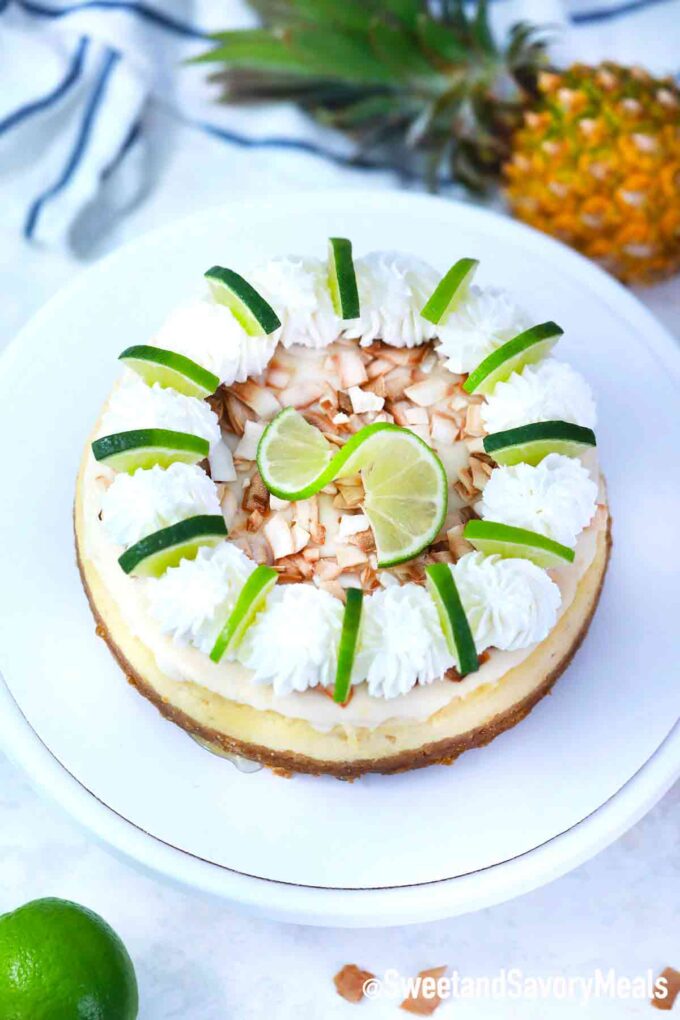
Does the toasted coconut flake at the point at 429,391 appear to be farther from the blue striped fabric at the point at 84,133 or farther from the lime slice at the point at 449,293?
the blue striped fabric at the point at 84,133

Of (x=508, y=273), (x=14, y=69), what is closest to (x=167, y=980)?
(x=508, y=273)

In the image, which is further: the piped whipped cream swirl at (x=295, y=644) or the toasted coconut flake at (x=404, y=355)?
the toasted coconut flake at (x=404, y=355)

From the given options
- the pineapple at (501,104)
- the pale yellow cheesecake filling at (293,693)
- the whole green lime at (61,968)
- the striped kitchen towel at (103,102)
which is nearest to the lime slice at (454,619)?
the pale yellow cheesecake filling at (293,693)

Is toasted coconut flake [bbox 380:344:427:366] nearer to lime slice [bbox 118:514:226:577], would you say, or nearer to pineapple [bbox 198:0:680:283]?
lime slice [bbox 118:514:226:577]

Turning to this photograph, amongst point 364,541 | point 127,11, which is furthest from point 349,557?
point 127,11

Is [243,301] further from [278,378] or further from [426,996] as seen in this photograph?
[426,996]

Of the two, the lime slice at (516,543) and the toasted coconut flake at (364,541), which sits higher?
the lime slice at (516,543)

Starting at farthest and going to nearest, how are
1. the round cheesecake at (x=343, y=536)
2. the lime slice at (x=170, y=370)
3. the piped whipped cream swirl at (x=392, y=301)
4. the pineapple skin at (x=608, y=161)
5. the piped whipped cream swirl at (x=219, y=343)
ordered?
the pineapple skin at (x=608, y=161)
the piped whipped cream swirl at (x=392, y=301)
the piped whipped cream swirl at (x=219, y=343)
the lime slice at (x=170, y=370)
the round cheesecake at (x=343, y=536)
